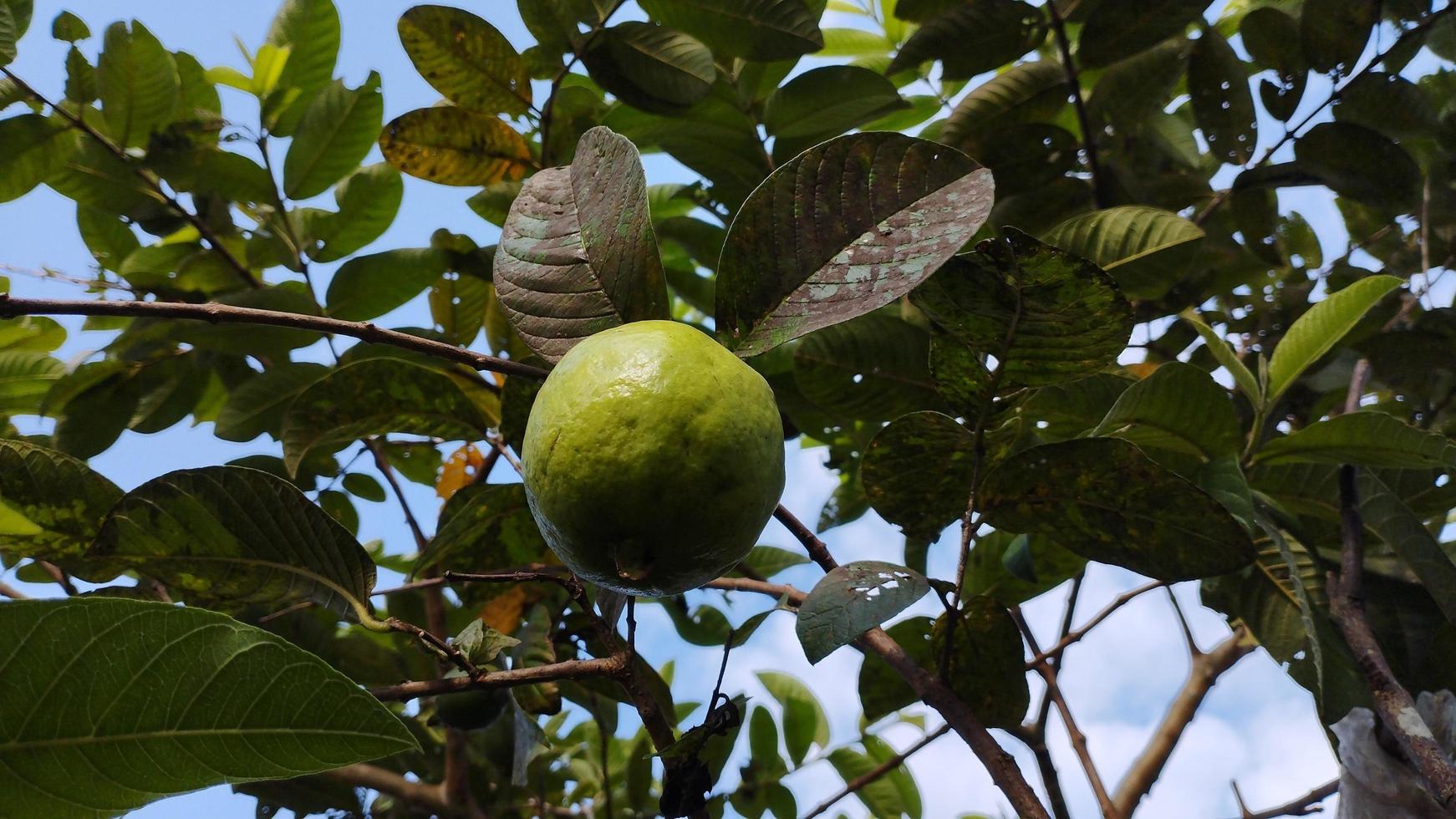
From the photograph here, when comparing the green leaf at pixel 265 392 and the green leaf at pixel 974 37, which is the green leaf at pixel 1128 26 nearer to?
the green leaf at pixel 974 37

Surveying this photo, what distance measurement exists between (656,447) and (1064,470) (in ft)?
1.57

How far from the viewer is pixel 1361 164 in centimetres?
171

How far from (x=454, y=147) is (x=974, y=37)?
0.85 meters

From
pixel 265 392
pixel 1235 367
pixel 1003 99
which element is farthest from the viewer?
pixel 1003 99

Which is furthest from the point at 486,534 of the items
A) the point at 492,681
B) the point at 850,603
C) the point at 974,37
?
the point at 974,37

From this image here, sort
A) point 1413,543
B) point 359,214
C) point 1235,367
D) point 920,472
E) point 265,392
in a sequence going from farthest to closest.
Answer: point 359,214 → point 265,392 → point 1235,367 → point 1413,543 → point 920,472

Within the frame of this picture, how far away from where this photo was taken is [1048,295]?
2.91 feet

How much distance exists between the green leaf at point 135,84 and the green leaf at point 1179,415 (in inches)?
61.0

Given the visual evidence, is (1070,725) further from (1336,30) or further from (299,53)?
(299,53)

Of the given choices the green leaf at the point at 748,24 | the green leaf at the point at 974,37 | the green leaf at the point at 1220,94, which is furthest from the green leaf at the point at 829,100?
the green leaf at the point at 1220,94

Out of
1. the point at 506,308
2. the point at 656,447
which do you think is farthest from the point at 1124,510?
the point at 506,308

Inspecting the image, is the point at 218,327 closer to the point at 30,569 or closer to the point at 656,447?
the point at 30,569

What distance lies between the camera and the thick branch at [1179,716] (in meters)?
1.92

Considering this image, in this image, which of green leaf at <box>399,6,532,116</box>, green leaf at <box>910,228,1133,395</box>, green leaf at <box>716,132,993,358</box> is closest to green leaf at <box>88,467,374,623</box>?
green leaf at <box>716,132,993,358</box>
